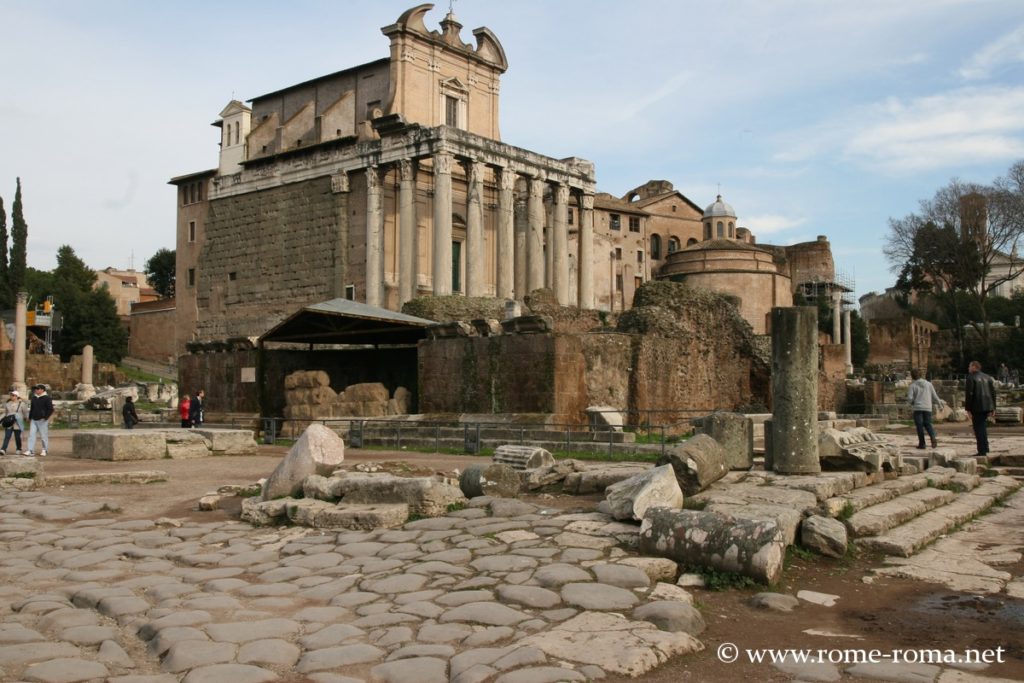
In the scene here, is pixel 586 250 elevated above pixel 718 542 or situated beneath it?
elevated above

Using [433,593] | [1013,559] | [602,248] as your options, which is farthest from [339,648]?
[602,248]

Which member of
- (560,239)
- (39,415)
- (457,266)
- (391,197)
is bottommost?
(39,415)

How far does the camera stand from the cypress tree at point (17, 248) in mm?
47750

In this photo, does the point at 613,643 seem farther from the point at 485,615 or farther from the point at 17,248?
the point at 17,248

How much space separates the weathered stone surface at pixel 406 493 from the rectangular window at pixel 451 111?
35042 millimetres

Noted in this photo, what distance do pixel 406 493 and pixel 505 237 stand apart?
2975 cm

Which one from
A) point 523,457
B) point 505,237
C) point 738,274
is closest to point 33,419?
point 523,457

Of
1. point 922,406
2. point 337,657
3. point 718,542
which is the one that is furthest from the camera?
point 922,406

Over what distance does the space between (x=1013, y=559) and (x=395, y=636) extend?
502cm

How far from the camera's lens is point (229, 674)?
4309mm

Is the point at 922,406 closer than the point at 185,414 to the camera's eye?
Yes

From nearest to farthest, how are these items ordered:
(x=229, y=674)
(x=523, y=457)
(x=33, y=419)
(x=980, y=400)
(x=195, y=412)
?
(x=229, y=674)
(x=523, y=457)
(x=980, y=400)
(x=33, y=419)
(x=195, y=412)

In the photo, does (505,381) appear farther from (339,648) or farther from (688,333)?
(339,648)

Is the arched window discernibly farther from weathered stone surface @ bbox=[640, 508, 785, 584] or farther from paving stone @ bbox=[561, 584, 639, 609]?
paving stone @ bbox=[561, 584, 639, 609]
